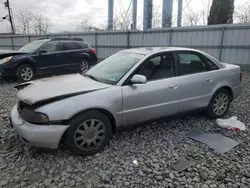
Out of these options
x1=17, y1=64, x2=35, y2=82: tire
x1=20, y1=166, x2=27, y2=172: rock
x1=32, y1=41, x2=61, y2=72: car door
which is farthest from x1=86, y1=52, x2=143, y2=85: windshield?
x1=32, y1=41, x2=61, y2=72: car door

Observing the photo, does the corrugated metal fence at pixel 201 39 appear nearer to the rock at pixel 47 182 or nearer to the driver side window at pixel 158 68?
the driver side window at pixel 158 68

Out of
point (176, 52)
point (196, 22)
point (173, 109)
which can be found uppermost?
point (196, 22)

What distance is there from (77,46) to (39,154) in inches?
276

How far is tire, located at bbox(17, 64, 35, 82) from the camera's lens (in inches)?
306

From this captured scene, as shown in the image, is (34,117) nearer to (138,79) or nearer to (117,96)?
(117,96)

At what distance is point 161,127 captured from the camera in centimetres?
413

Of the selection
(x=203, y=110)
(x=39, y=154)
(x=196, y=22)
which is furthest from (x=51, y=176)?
(x=196, y=22)

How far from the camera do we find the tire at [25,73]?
25.5 ft

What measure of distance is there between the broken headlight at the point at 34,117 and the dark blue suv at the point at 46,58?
4582 mm

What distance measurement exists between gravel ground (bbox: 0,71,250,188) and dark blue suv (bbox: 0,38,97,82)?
438 centimetres

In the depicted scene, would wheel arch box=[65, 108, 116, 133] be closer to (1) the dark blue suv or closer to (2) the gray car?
(2) the gray car

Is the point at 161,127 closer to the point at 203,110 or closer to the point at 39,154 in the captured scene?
the point at 203,110

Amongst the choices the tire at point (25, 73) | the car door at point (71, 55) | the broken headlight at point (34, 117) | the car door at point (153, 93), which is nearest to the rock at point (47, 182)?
the broken headlight at point (34, 117)

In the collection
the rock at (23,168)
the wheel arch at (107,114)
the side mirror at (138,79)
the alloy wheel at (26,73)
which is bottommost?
the rock at (23,168)
